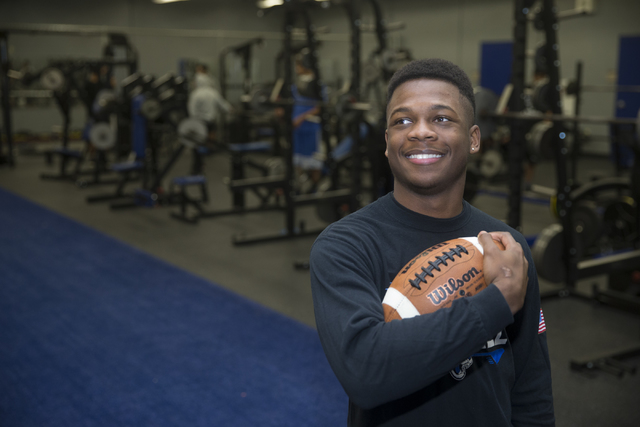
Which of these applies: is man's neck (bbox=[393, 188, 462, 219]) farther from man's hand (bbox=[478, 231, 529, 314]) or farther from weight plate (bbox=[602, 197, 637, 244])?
weight plate (bbox=[602, 197, 637, 244])

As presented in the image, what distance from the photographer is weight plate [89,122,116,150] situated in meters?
8.20

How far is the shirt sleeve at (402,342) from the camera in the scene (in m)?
0.84

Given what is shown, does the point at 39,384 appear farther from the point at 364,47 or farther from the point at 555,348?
the point at 364,47

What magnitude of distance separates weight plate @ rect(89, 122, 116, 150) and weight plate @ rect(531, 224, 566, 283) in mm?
6470

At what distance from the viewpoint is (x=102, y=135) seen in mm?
8266

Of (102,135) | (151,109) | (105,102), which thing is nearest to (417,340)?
(151,109)

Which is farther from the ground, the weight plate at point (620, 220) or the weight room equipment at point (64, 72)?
the weight room equipment at point (64, 72)

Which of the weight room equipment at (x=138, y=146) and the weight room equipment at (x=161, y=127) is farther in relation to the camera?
the weight room equipment at (x=138, y=146)

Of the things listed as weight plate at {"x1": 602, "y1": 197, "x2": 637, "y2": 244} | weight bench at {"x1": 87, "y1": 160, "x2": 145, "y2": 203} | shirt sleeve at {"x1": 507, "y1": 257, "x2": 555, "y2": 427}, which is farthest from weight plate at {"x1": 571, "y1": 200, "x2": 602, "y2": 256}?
weight bench at {"x1": 87, "y1": 160, "x2": 145, "y2": 203}

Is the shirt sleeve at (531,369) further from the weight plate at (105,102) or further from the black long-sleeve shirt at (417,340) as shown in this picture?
the weight plate at (105,102)

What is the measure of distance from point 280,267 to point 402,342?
407 cm

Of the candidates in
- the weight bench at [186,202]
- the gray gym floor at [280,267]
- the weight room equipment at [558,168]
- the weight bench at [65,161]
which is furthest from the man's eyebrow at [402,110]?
the weight bench at [65,161]

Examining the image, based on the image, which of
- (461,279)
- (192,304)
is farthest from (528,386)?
(192,304)

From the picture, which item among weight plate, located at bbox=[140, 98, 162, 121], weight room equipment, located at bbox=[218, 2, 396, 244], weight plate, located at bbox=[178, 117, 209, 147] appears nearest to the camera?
weight room equipment, located at bbox=[218, 2, 396, 244]
